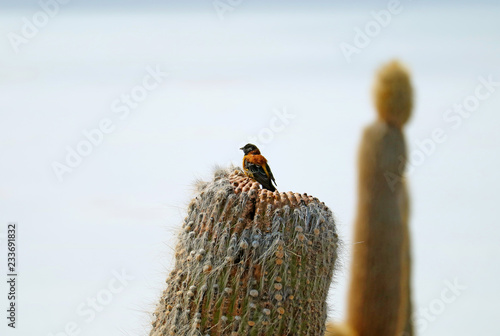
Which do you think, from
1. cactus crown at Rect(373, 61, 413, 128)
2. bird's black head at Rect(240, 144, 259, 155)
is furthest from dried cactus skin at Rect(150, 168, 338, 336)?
cactus crown at Rect(373, 61, 413, 128)

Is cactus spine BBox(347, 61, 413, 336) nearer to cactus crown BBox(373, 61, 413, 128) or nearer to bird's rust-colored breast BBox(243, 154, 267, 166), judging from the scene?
cactus crown BBox(373, 61, 413, 128)

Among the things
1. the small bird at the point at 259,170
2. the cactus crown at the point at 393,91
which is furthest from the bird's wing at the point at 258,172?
the cactus crown at the point at 393,91

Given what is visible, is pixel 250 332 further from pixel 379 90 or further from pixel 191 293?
pixel 379 90

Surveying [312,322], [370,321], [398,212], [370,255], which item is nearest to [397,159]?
[398,212]

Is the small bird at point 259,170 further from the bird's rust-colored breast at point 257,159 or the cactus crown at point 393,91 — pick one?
the cactus crown at point 393,91

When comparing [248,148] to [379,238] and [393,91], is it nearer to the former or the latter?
[379,238]

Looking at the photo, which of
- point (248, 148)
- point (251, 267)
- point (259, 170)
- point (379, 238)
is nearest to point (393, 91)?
point (379, 238)
